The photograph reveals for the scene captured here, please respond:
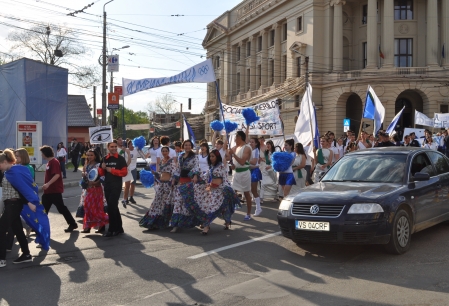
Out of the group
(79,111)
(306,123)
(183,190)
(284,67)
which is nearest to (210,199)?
(183,190)

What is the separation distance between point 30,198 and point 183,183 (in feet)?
10.3

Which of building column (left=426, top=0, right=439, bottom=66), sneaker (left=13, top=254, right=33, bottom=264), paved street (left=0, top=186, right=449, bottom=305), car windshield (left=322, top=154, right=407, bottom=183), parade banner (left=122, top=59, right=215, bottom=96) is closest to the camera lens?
paved street (left=0, top=186, right=449, bottom=305)

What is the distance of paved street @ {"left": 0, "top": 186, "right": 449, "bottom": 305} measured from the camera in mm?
5961

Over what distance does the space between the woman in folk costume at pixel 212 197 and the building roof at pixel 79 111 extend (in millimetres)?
57976

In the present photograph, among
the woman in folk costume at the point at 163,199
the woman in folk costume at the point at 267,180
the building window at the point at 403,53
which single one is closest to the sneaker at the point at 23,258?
the woman in folk costume at the point at 163,199

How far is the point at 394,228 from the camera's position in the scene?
7594mm

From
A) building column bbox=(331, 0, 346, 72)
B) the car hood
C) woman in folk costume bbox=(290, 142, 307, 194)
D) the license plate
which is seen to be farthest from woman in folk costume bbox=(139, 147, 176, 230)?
building column bbox=(331, 0, 346, 72)

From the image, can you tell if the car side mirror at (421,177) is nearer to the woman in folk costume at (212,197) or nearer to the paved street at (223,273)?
the paved street at (223,273)

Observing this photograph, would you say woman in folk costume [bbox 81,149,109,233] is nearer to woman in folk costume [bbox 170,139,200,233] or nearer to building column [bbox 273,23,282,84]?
woman in folk costume [bbox 170,139,200,233]

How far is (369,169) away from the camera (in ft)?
29.0

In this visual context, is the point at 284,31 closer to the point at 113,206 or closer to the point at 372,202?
the point at 113,206

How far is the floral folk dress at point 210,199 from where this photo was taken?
10031 mm

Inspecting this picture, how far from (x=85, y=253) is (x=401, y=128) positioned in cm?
4298

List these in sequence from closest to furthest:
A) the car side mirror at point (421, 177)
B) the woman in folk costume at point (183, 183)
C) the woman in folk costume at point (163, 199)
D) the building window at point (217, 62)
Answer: the car side mirror at point (421, 177) → the woman in folk costume at point (183, 183) → the woman in folk costume at point (163, 199) → the building window at point (217, 62)
